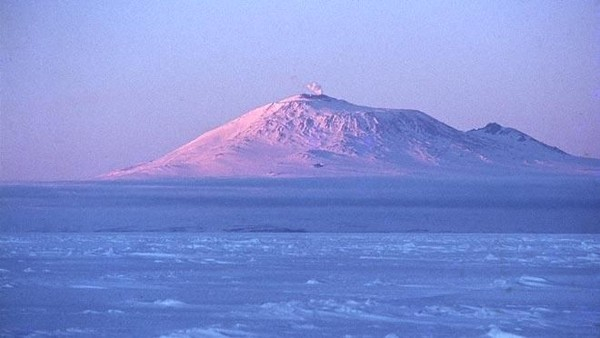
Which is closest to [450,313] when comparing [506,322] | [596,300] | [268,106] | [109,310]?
[506,322]

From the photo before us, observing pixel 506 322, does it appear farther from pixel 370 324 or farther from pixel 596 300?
pixel 596 300

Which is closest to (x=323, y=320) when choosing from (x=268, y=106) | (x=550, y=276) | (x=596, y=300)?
(x=596, y=300)

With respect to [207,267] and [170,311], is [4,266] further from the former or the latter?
[170,311]

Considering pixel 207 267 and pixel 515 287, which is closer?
pixel 515 287

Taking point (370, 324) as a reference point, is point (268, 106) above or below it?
above

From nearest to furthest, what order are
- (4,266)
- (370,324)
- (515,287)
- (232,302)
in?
1. (370,324)
2. (232,302)
3. (515,287)
4. (4,266)

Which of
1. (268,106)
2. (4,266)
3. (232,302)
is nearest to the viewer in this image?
(232,302)
